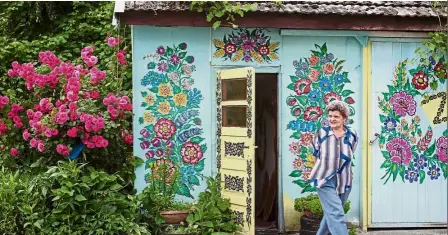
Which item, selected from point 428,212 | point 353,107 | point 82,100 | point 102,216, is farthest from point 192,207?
point 428,212

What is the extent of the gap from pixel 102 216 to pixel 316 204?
2738 mm

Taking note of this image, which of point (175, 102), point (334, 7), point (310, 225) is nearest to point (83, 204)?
point (175, 102)

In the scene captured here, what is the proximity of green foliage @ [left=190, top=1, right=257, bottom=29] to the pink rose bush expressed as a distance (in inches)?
48.0

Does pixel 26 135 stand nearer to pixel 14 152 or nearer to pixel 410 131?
pixel 14 152

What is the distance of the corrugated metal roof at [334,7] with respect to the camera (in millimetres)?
8742

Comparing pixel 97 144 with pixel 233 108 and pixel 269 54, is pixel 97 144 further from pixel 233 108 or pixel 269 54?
pixel 269 54

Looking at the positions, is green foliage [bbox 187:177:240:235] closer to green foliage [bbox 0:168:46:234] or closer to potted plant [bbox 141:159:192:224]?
potted plant [bbox 141:159:192:224]

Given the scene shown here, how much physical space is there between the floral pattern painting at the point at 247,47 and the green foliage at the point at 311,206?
1933 millimetres

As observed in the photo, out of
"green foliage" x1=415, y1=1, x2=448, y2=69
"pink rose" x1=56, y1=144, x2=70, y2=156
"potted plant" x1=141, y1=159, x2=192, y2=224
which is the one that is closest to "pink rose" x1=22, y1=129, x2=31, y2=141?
"pink rose" x1=56, y1=144, x2=70, y2=156

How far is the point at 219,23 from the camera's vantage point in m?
8.80

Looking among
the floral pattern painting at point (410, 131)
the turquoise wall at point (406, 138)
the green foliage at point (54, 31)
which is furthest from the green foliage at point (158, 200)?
the floral pattern painting at point (410, 131)

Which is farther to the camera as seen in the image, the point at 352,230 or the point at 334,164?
the point at 352,230

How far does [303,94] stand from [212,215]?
219cm

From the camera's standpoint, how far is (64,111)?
7.94m
